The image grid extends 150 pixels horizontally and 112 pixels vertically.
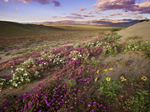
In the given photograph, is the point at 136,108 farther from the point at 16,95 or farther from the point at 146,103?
the point at 16,95

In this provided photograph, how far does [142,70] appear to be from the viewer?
4.04 meters

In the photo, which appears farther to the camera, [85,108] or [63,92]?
[63,92]

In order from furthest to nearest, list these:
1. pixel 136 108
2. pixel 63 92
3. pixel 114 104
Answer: pixel 63 92 → pixel 114 104 → pixel 136 108

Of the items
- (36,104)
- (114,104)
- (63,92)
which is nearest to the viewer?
(114,104)

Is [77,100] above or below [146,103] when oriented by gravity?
below

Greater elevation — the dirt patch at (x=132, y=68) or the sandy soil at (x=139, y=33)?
the sandy soil at (x=139, y=33)

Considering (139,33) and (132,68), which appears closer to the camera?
(132,68)

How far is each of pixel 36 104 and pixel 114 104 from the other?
2.66 meters

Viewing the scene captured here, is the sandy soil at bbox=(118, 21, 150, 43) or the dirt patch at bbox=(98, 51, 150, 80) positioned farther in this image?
the sandy soil at bbox=(118, 21, 150, 43)

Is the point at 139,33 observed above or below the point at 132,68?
above

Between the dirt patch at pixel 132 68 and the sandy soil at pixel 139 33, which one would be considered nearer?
the dirt patch at pixel 132 68

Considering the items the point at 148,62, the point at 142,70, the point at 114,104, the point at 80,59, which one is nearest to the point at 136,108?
the point at 114,104

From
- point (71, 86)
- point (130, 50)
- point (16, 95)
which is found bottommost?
point (16, 95)

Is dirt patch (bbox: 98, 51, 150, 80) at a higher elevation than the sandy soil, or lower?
lower
